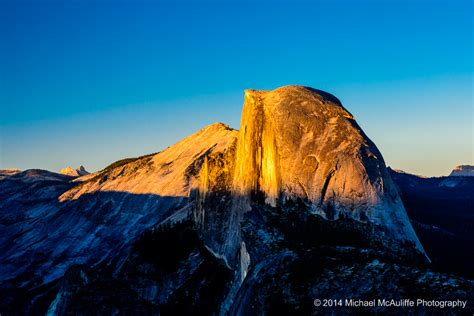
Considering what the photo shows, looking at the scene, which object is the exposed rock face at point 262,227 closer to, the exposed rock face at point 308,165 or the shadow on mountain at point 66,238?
the exposed rock face at point 308,165

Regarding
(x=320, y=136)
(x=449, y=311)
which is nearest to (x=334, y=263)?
(x=449, y=311)

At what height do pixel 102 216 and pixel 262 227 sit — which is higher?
pixel 102 216

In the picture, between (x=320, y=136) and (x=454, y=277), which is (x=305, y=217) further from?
(x=454, y=277)

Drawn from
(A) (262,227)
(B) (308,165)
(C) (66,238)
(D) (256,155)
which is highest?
(D) (256,155)

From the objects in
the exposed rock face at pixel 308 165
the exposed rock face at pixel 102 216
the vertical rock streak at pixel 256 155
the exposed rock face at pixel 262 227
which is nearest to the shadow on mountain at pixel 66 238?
the exposed rock face at pixel 102 216

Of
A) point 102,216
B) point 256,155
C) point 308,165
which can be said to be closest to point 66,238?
point 102,216

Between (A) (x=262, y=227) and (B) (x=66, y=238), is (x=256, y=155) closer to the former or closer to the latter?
(A) (x=262, y=227)

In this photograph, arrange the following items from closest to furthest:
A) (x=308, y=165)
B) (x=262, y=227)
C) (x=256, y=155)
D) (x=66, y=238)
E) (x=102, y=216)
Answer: (x=262, y=227) < (x=308, y=165) < (x=256, y=155) < (x=66, y=238) < (x=102, y=216)

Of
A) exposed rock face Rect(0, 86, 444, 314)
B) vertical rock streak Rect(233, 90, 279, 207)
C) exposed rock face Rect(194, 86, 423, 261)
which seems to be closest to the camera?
exposed rock face Rect(0, 86, 444, 314)

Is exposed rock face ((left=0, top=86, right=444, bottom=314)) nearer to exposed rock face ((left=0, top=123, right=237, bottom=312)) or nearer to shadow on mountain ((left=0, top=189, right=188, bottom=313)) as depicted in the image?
shadow on mountain ((left=0, top=189, right=188, bottom=313))

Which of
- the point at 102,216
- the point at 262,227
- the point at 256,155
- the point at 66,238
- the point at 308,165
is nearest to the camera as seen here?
the point at 262,227

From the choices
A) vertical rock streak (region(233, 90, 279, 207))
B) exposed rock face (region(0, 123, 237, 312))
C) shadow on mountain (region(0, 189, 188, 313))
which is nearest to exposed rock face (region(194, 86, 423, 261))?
vertical rock streak (region(233, 90, 279, 207))
